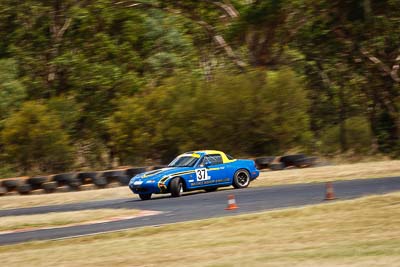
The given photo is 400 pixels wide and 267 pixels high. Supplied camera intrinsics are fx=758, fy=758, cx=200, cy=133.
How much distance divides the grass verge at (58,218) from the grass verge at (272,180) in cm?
441

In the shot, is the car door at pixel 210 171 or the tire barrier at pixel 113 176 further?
the tire barrier at pixel 113 176

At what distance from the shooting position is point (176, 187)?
2075cm

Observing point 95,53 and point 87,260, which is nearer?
point 87,260

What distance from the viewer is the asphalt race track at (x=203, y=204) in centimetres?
1507

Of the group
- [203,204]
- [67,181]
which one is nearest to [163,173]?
[203,204]

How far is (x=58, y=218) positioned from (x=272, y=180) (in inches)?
360

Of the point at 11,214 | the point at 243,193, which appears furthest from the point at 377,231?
the point at 11,214

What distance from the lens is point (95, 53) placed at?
39625mm

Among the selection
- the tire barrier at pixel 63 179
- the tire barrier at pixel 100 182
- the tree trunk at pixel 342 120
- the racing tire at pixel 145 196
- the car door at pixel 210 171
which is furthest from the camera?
the tree trunk at pixel 342 120

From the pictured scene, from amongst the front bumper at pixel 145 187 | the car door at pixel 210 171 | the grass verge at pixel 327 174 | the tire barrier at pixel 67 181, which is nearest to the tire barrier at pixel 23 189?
the tire barrier at pixel 67 181

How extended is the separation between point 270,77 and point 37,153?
35.0ft

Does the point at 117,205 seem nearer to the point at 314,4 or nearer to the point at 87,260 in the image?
the point at 87,260

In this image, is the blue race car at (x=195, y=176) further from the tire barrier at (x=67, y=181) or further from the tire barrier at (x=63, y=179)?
the tire barrier at (x=63, y=179)

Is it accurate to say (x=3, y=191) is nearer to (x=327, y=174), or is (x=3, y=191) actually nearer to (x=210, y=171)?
(x=210, y=171)
